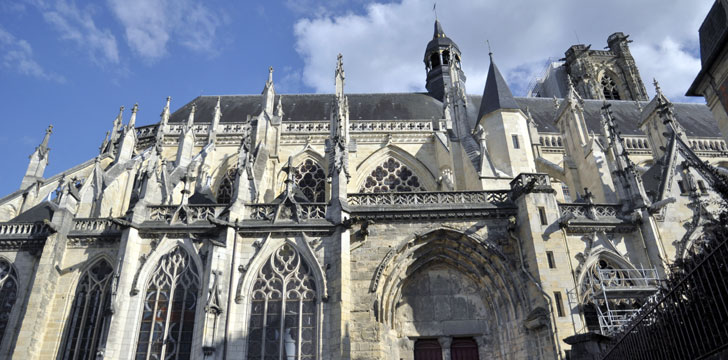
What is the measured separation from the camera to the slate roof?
69.3 ft

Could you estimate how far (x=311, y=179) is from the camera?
17562 mm

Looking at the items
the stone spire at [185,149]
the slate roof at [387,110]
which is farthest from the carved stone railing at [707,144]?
the stone spire at [185,149]

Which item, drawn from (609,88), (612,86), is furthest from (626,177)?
(612,86)

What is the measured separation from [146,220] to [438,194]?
7123 millimetres

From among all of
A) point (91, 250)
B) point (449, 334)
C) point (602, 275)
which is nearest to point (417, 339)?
point (449, 334)

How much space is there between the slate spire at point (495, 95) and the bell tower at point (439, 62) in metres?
5.68

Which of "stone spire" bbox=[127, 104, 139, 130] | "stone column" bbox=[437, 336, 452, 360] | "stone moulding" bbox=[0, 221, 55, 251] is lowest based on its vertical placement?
"stone column" bbox=[437, 336, 452, 360]

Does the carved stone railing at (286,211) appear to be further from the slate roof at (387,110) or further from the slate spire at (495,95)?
the slate roof at (387,110)

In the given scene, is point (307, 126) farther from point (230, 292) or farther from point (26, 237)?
point (26, 237)

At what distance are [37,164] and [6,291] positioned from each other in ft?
23.1

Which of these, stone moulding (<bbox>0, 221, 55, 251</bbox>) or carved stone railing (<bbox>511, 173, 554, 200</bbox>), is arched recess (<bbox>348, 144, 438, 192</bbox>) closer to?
carved stone railing (<bbox>511, 173, 554, 200</bbox>)

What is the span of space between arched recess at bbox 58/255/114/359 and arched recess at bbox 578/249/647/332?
1035 cm

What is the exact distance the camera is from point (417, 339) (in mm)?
11055

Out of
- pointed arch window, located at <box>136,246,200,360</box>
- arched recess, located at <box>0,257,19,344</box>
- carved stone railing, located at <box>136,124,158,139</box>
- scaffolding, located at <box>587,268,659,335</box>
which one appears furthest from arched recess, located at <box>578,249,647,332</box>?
carved stone railing, located at <box>136,124,158,139</box>
